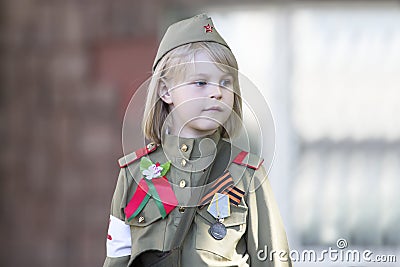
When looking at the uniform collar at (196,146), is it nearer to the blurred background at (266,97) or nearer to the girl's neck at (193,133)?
the girl's neck at (193,133)

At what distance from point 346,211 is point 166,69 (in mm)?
2842

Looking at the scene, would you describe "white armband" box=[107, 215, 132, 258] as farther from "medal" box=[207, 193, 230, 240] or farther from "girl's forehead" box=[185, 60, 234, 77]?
"girl's forehead" box=[185, 60, 234, 77]

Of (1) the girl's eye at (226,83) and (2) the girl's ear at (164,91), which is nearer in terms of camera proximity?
(1) the girl's eye at (226,83)

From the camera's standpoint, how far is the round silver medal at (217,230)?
2.15 metres

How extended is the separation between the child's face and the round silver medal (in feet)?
0.89

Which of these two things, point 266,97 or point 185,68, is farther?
point 266,97

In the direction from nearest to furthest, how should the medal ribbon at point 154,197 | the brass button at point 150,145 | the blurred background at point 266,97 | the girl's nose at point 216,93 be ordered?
the girl's nose at point 216,93 → the medal ribbon at point 154,197 → the brass button at point 150,145 → the blurred background at point 266,97

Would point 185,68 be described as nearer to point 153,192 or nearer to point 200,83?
point 200,83

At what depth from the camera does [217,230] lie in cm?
216

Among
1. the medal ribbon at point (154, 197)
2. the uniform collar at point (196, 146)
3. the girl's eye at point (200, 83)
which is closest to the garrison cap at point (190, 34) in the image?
the girl's eye at point (200, 83)

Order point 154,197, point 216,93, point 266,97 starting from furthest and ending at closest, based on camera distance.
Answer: point 266,97 → point 154,197 → point 216,93

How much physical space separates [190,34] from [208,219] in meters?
0.52

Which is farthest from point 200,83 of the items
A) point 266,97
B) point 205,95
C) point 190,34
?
point 266,97

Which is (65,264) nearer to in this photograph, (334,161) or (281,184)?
(281,184)
